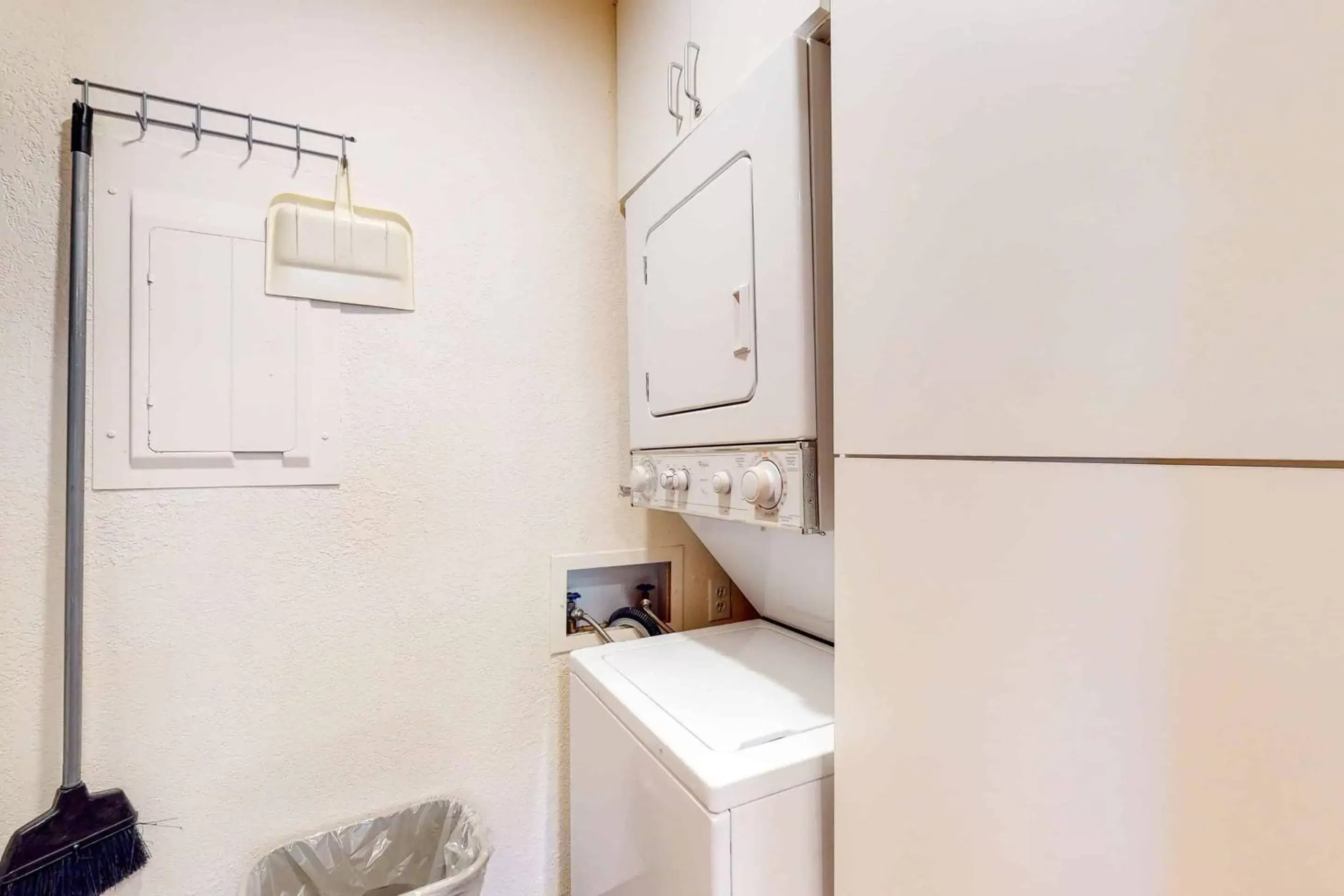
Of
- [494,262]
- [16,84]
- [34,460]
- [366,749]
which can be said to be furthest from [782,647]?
Answer: [16,84]

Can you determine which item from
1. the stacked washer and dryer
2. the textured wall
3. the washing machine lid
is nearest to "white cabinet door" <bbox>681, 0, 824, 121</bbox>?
the stacked washer and dryer

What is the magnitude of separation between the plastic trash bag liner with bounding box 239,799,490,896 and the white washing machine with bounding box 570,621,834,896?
0.87ft

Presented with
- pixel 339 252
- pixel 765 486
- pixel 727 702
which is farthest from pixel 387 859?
pixel 339 252

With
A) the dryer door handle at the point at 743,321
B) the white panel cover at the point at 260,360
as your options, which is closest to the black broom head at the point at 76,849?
the white panel cover at the point at 260,360

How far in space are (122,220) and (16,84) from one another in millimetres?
304

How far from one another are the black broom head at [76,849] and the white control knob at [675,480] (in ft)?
4.26

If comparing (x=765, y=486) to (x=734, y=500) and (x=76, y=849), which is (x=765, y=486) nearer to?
(x=734, y=500)

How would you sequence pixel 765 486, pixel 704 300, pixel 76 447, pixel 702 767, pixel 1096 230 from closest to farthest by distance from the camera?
pixel 1096 230 → pixel 702 767 → pixel 765 486 → pixel 76 447 → pixel 704 300

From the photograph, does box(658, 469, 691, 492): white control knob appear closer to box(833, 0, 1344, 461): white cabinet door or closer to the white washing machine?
the white washing machine

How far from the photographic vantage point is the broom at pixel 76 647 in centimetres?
113

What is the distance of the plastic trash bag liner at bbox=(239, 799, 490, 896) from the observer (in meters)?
1.31

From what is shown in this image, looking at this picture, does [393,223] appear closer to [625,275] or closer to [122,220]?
[122,220]

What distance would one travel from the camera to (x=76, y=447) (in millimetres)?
1142

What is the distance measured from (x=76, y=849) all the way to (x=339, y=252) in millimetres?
1319
